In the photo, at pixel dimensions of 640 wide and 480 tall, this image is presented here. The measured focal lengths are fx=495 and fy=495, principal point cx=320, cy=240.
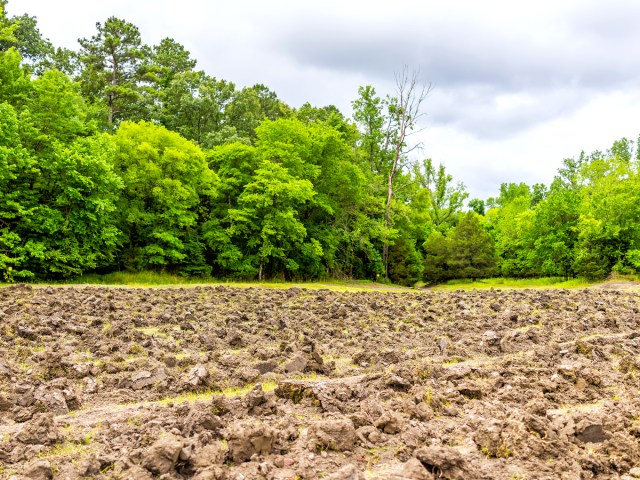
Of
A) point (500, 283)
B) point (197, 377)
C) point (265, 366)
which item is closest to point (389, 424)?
point (197, 377)

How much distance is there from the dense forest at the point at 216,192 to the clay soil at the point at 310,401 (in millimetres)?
17228

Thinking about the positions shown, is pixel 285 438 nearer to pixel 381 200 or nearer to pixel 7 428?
pixel 7 428

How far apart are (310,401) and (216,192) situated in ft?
103

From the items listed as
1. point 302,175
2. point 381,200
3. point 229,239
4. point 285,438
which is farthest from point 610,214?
point 285,438

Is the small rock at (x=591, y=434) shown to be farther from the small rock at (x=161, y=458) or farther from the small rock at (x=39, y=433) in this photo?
the small rock at (x=39, y=433)

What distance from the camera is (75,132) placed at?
99.9ft

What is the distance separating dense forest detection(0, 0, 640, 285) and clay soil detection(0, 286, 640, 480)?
17.2 m

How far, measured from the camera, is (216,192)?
1427 inches

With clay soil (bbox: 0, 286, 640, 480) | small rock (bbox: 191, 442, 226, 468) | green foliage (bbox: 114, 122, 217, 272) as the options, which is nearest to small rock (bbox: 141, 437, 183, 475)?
clay soil (bbox: 0, 286, 640, 480)

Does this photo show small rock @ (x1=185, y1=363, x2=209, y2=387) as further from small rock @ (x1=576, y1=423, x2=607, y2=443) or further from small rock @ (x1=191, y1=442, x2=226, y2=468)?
small rock @ (x1=576, y1=423, x2=607, y2=443)

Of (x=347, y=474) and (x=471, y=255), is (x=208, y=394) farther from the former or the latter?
(x=471, y=255)

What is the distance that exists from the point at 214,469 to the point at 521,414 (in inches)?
131

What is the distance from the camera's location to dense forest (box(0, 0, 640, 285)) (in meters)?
28.0

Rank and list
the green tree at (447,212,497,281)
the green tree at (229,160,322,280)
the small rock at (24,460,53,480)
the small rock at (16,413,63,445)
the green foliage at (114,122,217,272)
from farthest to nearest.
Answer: the green tree at (447,212,497,281)
the green tree at (229,160,322,280)
the green foliage at (114,122,217,272)
the small rock at (16,413,63,445)
the small rock at (24,460,53,480)
